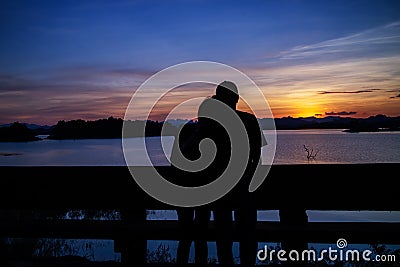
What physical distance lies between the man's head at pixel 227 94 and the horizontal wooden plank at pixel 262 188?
2.25ft

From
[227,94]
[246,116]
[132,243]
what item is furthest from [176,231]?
[227,94]

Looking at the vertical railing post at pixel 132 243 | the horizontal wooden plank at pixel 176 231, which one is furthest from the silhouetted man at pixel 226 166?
the vertical railing post at pixel 132 243

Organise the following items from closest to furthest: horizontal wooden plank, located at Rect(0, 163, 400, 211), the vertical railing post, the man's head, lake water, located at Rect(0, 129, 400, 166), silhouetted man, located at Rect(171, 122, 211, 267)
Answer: horizontal wooden plank, located at Rect(0, 163, 400, 211), silhouetted man, located at Rect(171, 122, 211, 267), the man's head, the vertical railing post, lake water, located at Rect(0, 129, 400, 166)

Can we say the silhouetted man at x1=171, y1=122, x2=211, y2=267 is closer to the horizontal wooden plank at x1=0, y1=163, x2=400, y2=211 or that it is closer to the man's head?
the horizontal wooden plank at x1=0, y1=163, x2=400, y2=211

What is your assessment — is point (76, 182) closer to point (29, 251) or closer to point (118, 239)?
point (118, 239)

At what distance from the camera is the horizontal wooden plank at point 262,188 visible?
3150 mm

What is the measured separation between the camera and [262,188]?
333cm

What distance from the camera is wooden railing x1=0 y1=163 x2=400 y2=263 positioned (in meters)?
3.16

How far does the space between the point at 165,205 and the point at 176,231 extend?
12.0 inches

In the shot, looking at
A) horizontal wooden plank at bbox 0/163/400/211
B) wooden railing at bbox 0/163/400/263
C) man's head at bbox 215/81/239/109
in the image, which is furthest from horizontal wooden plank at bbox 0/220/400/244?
man's head at bbox 215/81/239/109

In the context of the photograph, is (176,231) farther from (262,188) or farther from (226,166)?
(262,188)

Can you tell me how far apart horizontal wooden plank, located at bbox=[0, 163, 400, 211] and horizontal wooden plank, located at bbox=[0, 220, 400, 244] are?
26 centimetres

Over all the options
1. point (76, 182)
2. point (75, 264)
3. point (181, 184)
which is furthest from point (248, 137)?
point (75, 264)

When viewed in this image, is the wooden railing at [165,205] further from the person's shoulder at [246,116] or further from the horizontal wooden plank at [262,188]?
the person's shoulder at [246,116]
